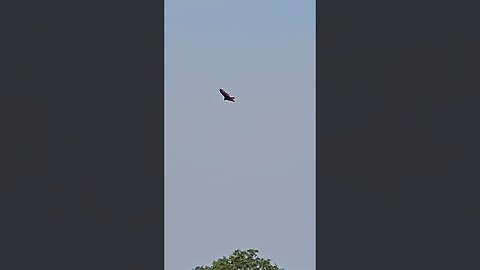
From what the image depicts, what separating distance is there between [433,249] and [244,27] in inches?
242

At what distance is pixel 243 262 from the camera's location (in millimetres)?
10391

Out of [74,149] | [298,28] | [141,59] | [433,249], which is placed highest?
[298,28]

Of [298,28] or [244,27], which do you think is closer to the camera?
[298,28]

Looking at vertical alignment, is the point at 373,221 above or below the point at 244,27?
below

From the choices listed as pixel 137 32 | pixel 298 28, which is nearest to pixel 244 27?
pixel 298 28

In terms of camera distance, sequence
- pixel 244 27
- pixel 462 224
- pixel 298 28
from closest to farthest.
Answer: pixel 462 224 → pixel 298 28 → pixel 244 27

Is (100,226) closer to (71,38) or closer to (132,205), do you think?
(132,205)


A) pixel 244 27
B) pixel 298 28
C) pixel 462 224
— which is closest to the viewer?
pixel 462 224

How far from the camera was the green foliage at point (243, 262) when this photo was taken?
34.1 ft

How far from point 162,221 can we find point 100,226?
0.33 m

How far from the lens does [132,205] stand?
579 cm

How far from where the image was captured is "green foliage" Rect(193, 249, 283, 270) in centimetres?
1041

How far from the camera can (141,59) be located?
5809 millimetres

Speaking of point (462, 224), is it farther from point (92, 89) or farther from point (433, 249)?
point (92, 89)
